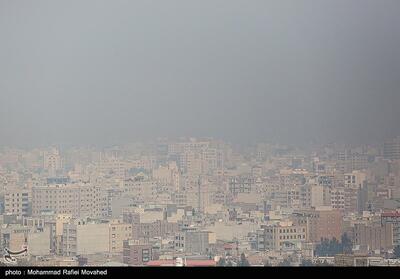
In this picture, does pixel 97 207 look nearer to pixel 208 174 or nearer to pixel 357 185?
pixel 208 174

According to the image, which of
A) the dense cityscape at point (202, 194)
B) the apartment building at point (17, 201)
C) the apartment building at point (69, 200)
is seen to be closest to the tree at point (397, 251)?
the dense cityscape at point (202, 194)

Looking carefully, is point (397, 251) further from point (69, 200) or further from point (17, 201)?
point (17, 201)

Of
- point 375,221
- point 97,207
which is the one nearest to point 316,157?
point 375,221

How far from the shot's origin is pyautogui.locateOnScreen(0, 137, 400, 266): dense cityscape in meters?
7.43

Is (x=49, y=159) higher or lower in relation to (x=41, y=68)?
lower

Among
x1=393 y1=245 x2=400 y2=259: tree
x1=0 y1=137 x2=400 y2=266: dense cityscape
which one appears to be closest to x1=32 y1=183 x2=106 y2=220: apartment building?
x1=0 y1=137 x2=400 y2=266: dense cityscape

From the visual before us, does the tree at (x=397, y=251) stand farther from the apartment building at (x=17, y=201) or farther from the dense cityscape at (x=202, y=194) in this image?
the apartment building at (x=17, y=201)

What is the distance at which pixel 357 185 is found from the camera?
8352 mm

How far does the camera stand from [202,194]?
8.30m

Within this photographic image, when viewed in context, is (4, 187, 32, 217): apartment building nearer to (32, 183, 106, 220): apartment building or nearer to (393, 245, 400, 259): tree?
(32, 183, 106, 220): apartment building

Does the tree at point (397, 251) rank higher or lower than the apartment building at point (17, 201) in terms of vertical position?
lower

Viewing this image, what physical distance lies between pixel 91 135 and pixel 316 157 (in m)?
2.47

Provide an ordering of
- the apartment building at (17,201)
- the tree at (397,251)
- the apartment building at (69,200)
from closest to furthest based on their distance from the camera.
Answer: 1. the tree at (397,251)
2. the apartment building at (69,200)
3. the apartment building at (17,201)

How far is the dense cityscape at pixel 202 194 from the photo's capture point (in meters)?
7.43
